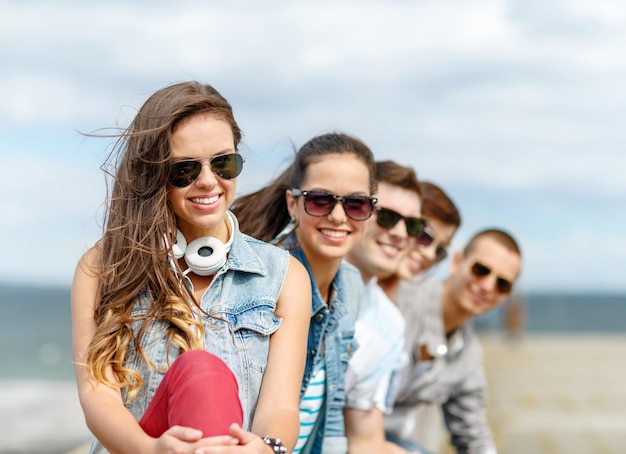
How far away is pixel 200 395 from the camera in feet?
8.84

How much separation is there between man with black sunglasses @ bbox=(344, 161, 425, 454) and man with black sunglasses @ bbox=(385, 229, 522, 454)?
0.63 m

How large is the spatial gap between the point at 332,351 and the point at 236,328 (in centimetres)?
78

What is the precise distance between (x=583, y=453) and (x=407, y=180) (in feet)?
18.3

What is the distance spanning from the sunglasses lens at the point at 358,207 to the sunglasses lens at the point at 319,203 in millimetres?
55

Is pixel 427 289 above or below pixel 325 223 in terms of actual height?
below

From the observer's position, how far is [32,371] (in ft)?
165

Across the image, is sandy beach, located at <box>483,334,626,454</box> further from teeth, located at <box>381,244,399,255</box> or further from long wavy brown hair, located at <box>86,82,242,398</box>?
long wavy brown hair, located at <box>86,82,242,398</box>

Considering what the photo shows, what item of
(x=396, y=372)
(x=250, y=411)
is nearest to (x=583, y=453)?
(x=396, y=372)

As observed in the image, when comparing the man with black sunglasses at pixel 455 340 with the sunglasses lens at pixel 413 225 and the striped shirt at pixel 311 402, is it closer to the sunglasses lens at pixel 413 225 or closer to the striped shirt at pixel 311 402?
the sunglasses lens at pixel 413 225

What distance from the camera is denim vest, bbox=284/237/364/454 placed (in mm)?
3770

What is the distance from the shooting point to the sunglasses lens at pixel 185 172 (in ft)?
10.1

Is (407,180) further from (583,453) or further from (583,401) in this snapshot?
(583,401)

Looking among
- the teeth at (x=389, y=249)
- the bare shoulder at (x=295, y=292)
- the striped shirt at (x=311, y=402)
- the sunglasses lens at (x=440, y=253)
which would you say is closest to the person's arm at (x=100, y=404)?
the bare shoulder at (x=295, y=292)

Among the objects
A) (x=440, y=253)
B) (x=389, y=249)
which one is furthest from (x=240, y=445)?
(x=440, y=253)
